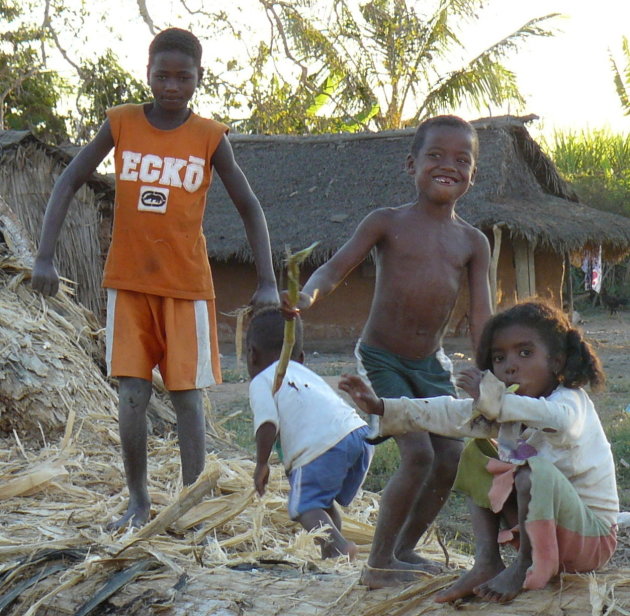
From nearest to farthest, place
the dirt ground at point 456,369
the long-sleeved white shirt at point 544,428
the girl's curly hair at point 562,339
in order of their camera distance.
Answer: the long-sleeved white shirt at point 544,428, the girl's curly hair at point 562,339, the dirt ground at point 456,369

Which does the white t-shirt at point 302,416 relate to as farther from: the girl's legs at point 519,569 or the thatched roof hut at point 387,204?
the thatched roof hut at point 387,204

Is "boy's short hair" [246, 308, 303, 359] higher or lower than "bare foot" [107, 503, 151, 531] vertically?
higher

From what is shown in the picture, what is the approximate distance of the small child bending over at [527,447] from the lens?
231cm

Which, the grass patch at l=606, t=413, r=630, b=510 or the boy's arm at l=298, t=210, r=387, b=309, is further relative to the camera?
the grass patch at l=606, t=413, r=630, b=510

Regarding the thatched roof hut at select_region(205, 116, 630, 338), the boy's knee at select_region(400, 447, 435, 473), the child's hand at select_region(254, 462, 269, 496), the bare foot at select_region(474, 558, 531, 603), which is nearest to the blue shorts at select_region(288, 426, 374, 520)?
the child's hand at select_region(254, 462, 269, 496)

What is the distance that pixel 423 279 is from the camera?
3266mm

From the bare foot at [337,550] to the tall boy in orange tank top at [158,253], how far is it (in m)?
0.69

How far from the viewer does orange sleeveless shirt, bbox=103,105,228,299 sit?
12.6 feet

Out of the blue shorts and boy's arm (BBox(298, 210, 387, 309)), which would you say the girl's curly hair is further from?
the blue shorts

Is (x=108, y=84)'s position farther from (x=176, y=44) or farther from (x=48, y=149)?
(x=176, y=44)

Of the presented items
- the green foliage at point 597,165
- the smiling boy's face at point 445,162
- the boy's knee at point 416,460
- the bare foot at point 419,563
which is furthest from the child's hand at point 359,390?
the green foliage at point 597,165

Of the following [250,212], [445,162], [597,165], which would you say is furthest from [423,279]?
[597,165]

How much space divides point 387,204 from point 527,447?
14384 mm

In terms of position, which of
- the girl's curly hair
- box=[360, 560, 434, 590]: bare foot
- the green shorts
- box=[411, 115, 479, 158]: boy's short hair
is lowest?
box=[360, 560, 434, 590]: bare foot
